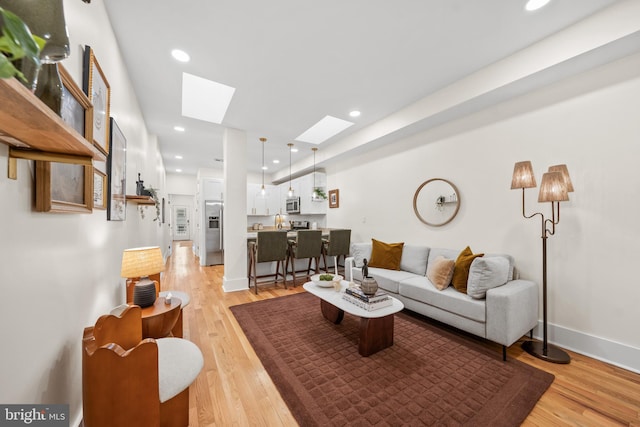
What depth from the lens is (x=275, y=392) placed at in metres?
1.75

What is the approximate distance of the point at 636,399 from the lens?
1653mm

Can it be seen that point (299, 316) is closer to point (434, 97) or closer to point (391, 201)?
point (391, 201)

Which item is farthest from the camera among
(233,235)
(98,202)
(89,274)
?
(233,235)

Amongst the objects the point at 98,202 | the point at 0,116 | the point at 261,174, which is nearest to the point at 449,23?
the point at 0,116

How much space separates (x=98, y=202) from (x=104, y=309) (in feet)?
2.67

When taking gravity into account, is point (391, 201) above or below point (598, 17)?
below

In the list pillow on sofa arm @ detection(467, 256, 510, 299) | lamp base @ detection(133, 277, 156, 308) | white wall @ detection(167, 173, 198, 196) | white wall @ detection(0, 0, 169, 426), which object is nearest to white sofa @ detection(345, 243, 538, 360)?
pillow on sofa arm @ detection(467, 256, 510, 299)

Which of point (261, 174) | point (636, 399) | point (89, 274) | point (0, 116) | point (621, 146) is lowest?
point (636, 399)

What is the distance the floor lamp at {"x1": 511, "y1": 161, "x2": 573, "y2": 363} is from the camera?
208 centimetres

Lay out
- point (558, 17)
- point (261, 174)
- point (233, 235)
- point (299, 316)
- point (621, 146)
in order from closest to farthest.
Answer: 1. point (558, 17)
2. point (621, 146)
3. point (299, 316)
4. point (233, 235)
5. point (261, 174)

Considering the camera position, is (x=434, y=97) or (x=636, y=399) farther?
(x=434, y=97)

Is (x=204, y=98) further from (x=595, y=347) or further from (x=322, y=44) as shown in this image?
(x=595, y=347)

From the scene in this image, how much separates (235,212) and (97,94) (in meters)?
2.68

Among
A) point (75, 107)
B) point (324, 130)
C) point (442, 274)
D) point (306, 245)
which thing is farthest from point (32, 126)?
point (324, 130)
